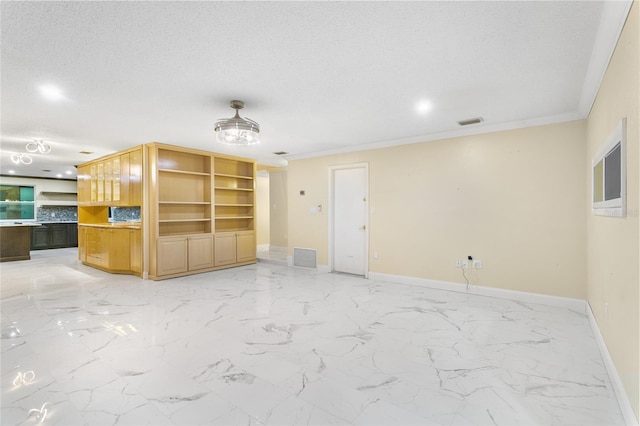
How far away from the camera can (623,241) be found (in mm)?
1987

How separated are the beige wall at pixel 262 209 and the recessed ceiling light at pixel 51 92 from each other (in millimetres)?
6464

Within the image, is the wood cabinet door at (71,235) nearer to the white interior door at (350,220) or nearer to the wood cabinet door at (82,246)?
the wood cabinet door at (82,246)

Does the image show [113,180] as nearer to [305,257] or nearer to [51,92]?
[51,92]

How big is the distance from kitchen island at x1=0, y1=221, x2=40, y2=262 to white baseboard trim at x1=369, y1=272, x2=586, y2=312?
332 inches

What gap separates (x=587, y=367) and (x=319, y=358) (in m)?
2.05

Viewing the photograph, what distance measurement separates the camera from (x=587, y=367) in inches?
94.0

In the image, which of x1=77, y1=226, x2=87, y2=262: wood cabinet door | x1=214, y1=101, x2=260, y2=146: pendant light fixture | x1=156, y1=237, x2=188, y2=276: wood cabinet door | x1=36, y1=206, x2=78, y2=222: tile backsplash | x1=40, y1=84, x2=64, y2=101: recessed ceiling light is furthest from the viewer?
x1=36, y1=206, x2=78, y2=222: tile backsplash

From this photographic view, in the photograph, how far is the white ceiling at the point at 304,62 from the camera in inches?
75.4

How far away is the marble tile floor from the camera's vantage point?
1871 mm

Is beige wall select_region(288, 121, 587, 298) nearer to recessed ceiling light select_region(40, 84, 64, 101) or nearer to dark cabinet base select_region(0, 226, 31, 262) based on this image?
recessed ceiling light select_region(40, 84, 64, 101)

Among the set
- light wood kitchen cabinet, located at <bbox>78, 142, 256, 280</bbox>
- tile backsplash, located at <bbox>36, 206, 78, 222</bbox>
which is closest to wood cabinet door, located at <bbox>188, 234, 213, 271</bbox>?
light wood kitchen cabinet, located at <bbox>78, 142, 256, 280</bbox>

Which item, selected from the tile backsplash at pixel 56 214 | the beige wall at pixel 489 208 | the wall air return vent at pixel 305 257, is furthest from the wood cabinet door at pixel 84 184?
the beige wall at pixel 489 208

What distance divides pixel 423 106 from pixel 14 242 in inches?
373

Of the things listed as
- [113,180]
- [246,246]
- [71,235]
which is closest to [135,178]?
[113,180]
